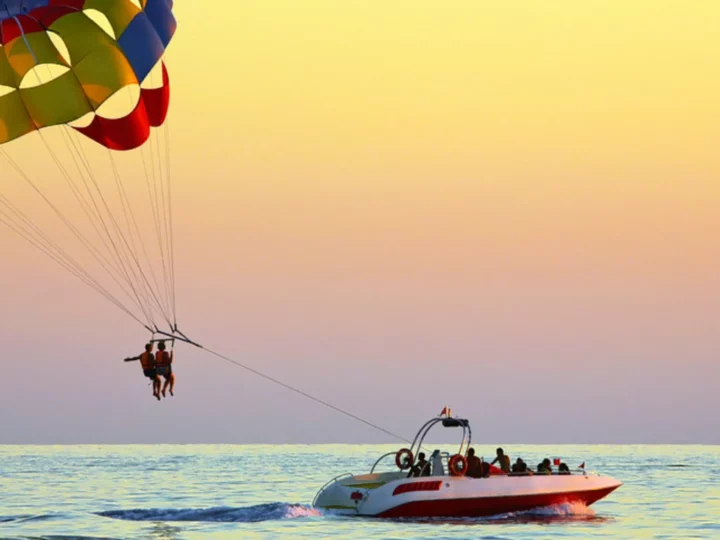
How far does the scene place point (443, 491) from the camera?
35812 millimetres

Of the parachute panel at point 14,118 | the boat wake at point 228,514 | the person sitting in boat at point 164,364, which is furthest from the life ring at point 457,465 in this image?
the parachute panel at point 14,118

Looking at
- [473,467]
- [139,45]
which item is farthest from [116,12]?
[473,467]

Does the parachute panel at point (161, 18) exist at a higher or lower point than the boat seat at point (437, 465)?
higher

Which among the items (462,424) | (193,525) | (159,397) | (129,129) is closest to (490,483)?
(462,424)

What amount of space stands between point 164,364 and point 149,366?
344mm

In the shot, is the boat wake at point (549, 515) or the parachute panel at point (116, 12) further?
the boat wake at point (549, 515)

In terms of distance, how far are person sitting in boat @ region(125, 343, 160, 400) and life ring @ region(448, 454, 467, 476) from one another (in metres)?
10.2

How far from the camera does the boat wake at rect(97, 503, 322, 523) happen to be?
1540 inches

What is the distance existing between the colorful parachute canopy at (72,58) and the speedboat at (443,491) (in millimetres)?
12588

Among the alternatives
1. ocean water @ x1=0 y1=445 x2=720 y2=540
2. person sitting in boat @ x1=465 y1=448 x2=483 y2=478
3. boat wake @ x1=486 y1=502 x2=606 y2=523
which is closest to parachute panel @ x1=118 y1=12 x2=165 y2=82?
ocean water @ x1=0 y1=445 x2=720 y2=540

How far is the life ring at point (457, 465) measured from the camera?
1411 inches

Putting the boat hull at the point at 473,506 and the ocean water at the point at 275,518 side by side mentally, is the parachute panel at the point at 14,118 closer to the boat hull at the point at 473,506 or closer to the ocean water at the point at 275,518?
the ocean water at the point at 275,518

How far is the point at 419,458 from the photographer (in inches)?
1444

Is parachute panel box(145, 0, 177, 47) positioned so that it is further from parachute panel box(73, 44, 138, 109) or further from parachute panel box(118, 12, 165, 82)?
parachute panel box(73, 44, 138, 109)
